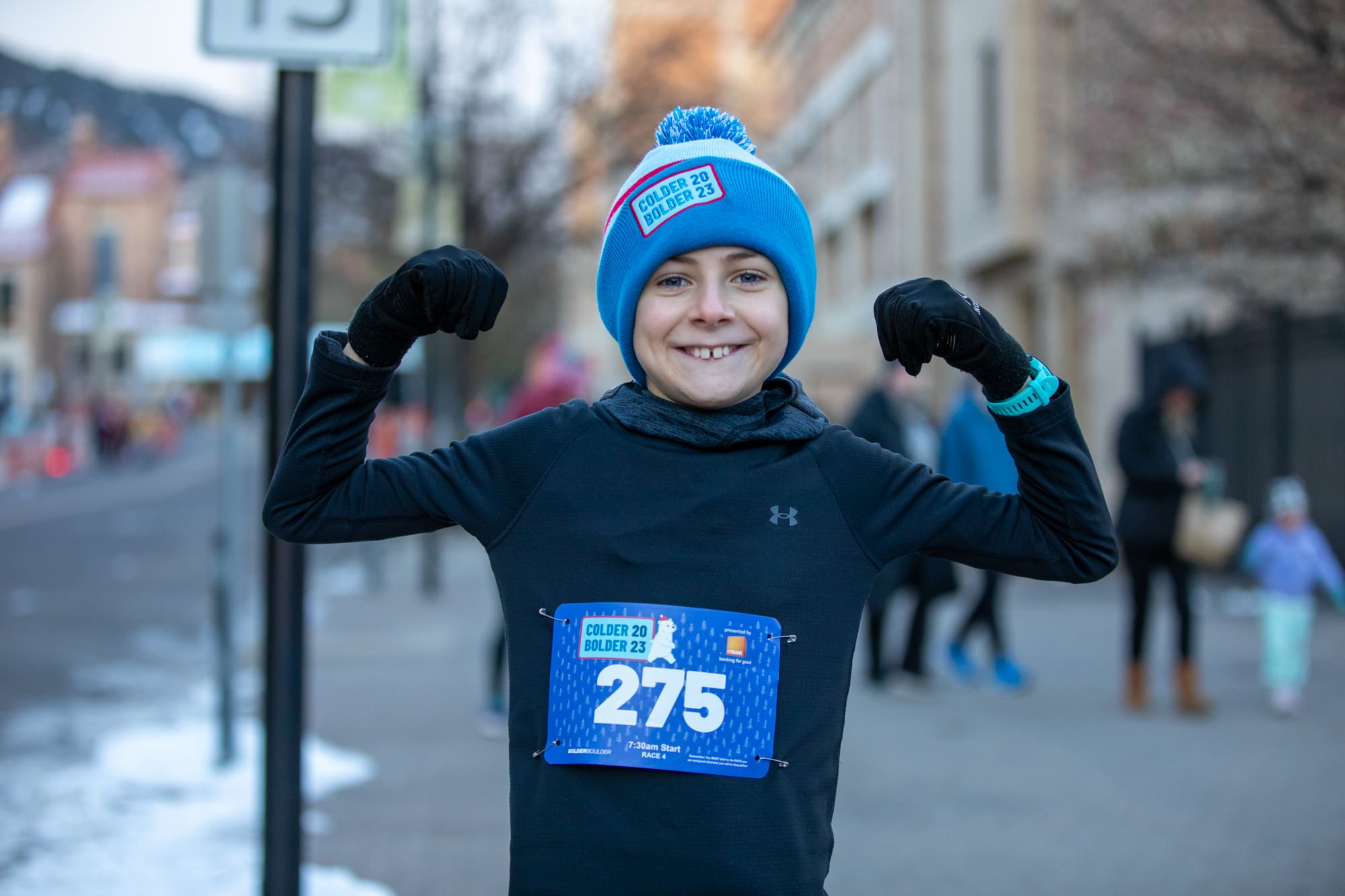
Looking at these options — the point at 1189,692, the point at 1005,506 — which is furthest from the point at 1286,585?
the point at 1005,506

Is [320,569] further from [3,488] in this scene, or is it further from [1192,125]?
[3,488]

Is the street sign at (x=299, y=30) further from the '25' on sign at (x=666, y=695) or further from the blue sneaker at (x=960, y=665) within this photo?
the blue sneaker at (x=960, y=665)

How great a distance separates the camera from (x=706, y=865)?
2.03m

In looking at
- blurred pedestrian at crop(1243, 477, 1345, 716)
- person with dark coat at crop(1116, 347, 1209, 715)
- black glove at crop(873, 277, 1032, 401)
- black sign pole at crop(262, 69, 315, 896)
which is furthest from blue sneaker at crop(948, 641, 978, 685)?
black glove at crop(873, 277, 1032, 401)

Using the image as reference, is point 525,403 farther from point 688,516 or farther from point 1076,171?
point 1076,171

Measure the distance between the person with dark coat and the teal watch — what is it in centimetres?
599

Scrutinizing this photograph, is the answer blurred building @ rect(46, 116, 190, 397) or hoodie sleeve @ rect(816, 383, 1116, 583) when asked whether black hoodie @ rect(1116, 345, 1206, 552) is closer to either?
blurred building @ rect(46, 116, 190, 397)

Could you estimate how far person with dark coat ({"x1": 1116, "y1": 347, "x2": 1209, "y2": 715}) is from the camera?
7.95 metres

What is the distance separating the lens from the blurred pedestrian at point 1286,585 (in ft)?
25.6

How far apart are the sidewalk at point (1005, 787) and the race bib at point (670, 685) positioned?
2988 mm

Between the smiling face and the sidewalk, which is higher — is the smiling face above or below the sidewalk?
above

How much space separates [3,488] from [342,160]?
16.7 m

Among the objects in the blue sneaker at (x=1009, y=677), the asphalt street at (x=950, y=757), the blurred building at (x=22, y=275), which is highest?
the blurred building at (x=22, y=275)

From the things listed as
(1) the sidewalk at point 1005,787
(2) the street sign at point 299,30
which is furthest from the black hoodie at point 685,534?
(1) the sidewalk at point 1005,787
